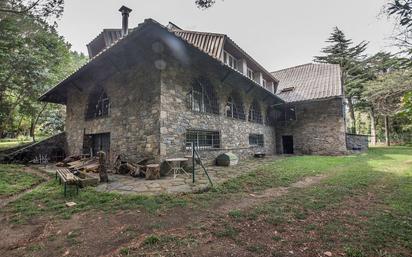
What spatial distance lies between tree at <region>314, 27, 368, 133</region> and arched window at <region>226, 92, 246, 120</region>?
1573 cm

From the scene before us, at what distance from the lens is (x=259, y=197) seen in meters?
4.84

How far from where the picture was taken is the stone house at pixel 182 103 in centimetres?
745

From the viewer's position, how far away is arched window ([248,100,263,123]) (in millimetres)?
13453

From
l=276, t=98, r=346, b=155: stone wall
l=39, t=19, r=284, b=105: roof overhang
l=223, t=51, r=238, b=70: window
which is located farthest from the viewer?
l=276, t=98, r=346, b=155: stone wall

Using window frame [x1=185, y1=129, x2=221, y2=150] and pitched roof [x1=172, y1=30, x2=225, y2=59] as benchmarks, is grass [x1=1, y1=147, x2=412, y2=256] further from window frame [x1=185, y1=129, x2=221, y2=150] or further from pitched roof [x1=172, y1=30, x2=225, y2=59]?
pitched roof [x1=172, y1=30, x2=225, y2=59]

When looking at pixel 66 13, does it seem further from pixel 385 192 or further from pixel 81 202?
pixel 385 192

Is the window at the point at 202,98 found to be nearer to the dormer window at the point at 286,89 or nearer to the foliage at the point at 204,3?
the foliage at the point at 204,3

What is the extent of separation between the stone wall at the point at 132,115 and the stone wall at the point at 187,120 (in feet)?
1.10

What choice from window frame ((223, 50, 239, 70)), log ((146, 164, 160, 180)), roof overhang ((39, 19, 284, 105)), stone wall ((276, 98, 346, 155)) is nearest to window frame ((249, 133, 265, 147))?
roof overhang ((39, 19, 284, 105))

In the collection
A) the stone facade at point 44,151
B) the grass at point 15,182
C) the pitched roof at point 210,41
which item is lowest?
the grass at point 15,182

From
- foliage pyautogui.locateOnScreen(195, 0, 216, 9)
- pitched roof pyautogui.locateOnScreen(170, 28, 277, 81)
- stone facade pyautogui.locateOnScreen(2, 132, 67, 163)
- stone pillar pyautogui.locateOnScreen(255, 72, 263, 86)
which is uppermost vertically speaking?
pitched roof pyautogui.locateOnScreen(170, 28, 277, 81)

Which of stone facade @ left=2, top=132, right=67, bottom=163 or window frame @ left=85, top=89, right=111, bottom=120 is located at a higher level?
window frame @ left=85, top=89, right=111, bottom=120

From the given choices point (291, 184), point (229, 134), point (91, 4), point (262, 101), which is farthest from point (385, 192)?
point (262, 101)

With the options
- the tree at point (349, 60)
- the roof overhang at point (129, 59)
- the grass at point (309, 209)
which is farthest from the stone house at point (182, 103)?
the tree at point (349, 60)
